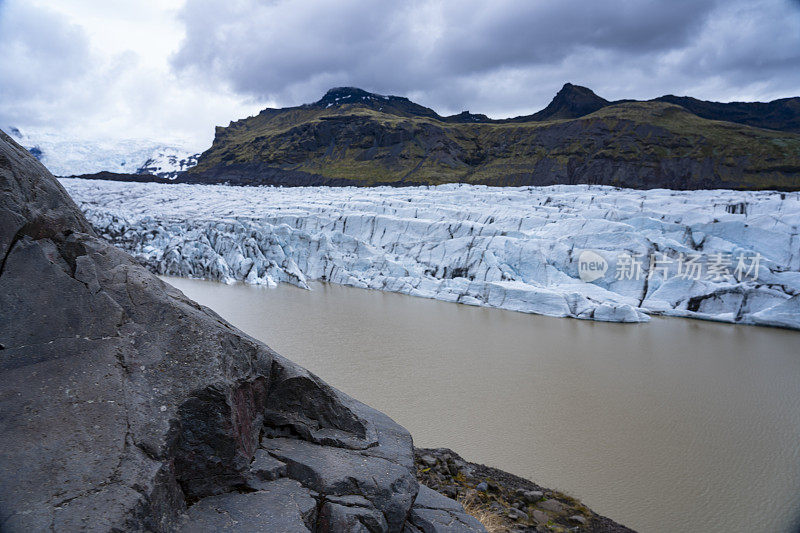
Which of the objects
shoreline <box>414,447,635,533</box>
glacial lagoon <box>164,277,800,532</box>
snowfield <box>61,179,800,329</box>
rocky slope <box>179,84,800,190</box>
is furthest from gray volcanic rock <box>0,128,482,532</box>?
rocky slope <box>179,84,800,190</box>

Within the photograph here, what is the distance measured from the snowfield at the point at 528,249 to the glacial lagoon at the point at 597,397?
168 cm

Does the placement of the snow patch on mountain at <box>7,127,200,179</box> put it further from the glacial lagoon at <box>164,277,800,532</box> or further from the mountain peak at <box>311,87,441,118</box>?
the glacial lagoon at <box>164,277,800,532</box>

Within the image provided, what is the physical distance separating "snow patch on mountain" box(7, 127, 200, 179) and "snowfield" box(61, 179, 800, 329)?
56.5 m

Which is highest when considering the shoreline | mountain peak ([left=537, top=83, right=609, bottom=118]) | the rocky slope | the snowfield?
mountain peak ([left=537, top=83, right=609, bottom=118])

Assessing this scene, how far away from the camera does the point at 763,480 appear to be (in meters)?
5.99

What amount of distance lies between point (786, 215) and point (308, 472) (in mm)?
25439

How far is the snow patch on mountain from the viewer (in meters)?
70.2

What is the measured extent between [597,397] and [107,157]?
88287 mm

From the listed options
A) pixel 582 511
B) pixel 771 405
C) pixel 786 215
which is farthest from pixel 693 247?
pixel 582 511

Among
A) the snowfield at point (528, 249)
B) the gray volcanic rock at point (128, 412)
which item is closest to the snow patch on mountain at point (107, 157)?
the snowfield at point (528, 249)

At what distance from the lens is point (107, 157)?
74.2m

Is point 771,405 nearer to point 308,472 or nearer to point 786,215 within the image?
point 308,472

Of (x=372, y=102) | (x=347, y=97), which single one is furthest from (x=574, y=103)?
(x=347, y=97)

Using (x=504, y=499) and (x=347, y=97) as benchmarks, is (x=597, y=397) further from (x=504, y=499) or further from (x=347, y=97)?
(x=347, y=97)
